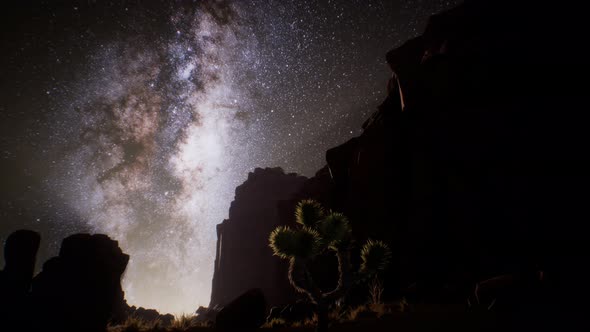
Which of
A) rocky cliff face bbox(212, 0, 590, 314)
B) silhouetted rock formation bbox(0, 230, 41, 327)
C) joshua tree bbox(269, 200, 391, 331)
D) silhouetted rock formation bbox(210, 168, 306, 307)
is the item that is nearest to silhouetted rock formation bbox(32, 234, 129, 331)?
silhouetted rock formation bbox(0, 230, 41, 327)

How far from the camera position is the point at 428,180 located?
13.3 m

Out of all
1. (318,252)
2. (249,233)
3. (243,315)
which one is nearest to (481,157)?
(318,252)

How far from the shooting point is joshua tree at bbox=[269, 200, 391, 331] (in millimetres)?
7266

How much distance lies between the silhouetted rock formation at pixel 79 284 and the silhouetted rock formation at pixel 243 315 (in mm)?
12763

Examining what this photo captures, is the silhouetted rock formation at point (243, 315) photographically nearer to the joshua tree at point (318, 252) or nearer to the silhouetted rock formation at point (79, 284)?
the joshua tree at point (318, 252)

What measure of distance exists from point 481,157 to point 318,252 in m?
9.31

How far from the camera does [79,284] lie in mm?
21000

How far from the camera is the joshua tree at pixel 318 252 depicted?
23.8ft

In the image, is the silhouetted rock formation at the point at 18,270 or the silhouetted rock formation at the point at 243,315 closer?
the silhouetted rock formation at the point at 243,315

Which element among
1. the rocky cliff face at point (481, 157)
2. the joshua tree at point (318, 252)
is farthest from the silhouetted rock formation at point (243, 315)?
the rocky cliff face at point (481, 157)

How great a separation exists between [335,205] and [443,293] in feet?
35.1

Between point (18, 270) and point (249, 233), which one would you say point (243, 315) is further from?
point (249, 233)

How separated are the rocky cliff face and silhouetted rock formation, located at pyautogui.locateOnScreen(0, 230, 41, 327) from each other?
20.8 metres

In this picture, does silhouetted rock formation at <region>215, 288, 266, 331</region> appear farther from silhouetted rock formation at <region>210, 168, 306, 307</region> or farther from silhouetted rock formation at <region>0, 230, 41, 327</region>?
silhouetted rock formation at <region>210, 168, 306, 307</region>
